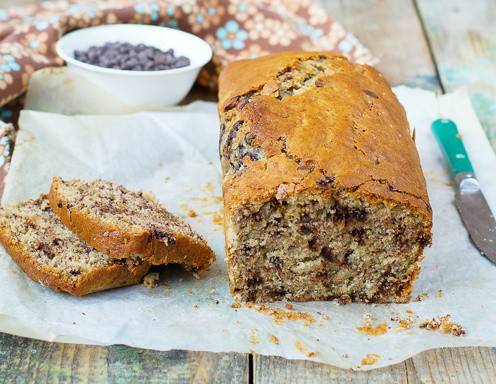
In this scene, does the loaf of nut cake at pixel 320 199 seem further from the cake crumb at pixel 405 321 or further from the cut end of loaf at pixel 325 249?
the cake crumb at pixel 405 321

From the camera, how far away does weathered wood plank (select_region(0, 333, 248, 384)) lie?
9.53 feet

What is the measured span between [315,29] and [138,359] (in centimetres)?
289

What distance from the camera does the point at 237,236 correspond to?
125 inches

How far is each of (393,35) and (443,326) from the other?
3.02 meters

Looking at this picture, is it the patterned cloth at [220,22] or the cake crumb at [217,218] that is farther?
the patterned cloth at [220,22]

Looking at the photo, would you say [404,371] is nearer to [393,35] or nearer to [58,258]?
[58,258]

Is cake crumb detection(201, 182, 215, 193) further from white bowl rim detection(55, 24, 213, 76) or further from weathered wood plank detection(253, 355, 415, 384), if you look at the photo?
weathered wood plank detection(253, 355, 415, 384)

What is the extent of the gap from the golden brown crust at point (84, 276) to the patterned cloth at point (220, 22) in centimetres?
187

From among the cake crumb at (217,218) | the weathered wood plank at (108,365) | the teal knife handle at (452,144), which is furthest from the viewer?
the teal knife handle at (452,144)

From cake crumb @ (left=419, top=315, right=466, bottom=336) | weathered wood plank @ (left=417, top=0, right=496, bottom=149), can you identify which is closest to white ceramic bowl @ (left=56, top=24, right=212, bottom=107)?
weathered wood plank @ (left=417, top=0, right=496, bottom=149)

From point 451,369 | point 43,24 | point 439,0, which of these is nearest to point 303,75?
point 451,369

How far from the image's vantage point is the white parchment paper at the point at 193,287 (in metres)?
3.06

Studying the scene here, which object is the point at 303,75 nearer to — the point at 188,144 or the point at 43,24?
the point at 188,144

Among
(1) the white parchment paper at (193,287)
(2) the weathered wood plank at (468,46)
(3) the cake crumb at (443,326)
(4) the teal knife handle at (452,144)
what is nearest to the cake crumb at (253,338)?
(1) the white parchment paper at (193,287)
